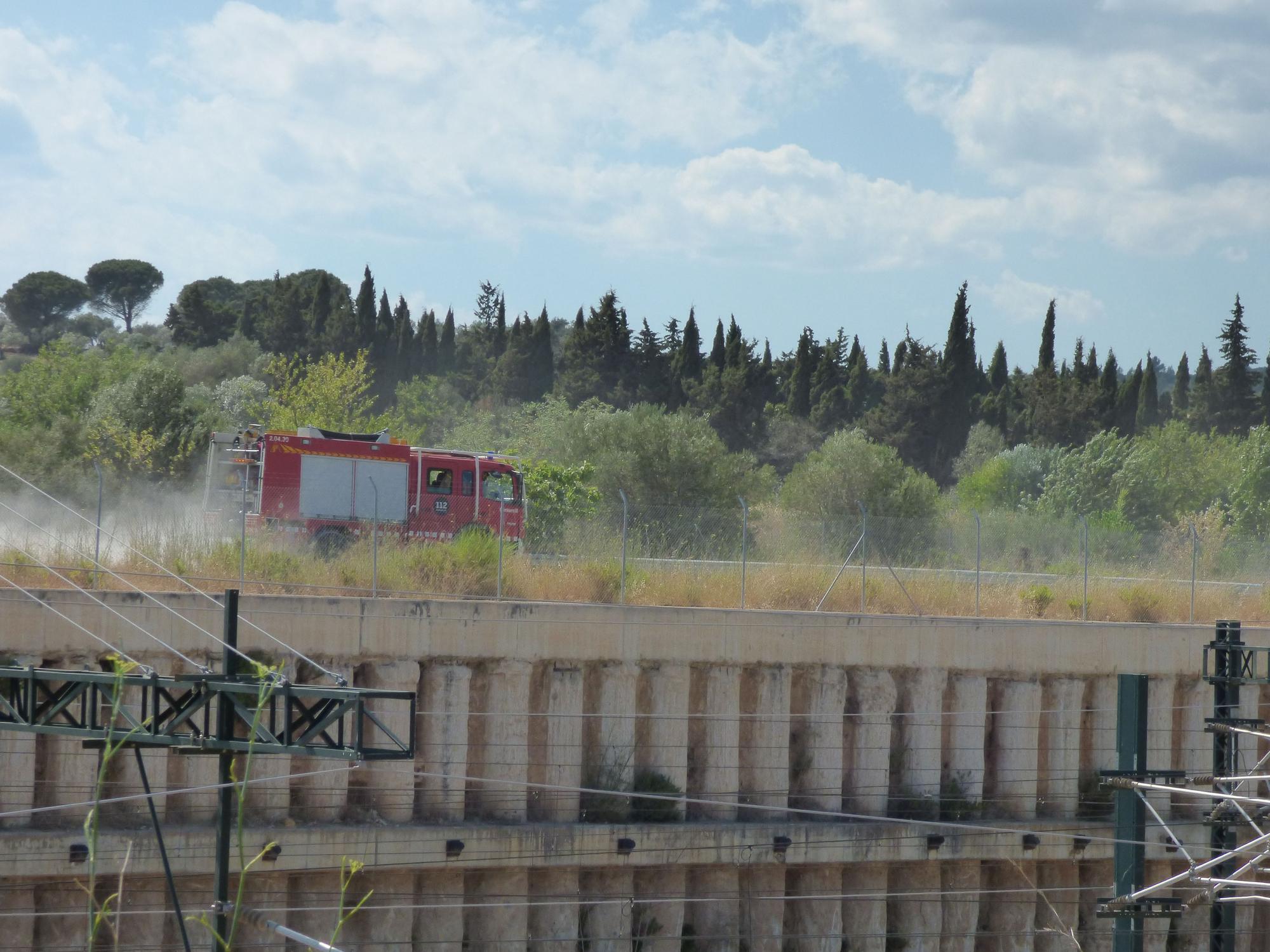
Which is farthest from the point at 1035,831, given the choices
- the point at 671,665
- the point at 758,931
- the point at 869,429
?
the point at 869,429

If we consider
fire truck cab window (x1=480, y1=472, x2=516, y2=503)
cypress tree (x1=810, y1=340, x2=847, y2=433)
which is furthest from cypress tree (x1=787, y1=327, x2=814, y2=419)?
fire truck cab window (x1=480, y1=472, x2=516, y2=503)

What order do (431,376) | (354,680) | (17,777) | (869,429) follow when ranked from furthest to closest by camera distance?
(431,376)
(869,429)
(354,680)
(17,777)

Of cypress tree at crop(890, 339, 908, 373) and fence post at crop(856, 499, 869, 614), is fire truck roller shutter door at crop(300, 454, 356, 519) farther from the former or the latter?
cypress tree at crop(890, 339, 908, 373)

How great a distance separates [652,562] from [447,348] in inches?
3358

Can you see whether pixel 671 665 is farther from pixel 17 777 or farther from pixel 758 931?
pixel 17 777

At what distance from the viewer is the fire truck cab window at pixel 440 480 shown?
2920 cm

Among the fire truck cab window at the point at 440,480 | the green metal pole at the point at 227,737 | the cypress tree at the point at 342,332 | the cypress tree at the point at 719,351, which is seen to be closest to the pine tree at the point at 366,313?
the cypress tree at the point at 342,332

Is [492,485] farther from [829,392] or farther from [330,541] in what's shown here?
[829,392]

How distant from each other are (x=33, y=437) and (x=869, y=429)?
55644 mm

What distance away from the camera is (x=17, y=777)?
1543 cm

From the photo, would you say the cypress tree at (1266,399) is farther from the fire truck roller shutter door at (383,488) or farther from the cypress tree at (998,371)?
the fire truck roller shutter door at (383,488)

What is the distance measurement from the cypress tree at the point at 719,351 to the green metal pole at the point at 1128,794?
232 feet

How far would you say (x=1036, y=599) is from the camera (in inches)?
904

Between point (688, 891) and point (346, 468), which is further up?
point (346, 468)
